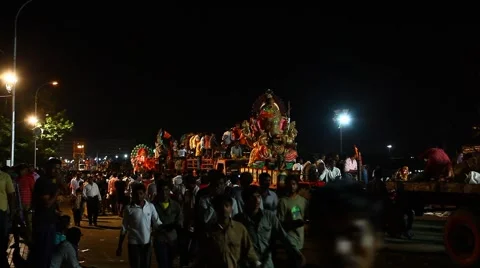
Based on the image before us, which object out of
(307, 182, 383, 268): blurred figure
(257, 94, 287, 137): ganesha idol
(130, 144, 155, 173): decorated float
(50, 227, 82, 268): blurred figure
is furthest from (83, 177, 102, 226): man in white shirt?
(130, 144, 155, 173): decorated float

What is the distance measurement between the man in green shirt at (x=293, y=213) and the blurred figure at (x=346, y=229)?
465 centimetres

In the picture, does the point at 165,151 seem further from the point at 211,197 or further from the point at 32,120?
the point at 211,197

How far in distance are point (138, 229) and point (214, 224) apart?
288 cm

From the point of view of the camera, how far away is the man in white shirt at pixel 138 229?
27.2 feet

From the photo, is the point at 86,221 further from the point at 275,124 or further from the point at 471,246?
the point at 471,246

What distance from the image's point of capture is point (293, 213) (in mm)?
7820

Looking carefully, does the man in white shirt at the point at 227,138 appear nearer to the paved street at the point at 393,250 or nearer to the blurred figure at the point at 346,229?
the paved street at the point at 393,250

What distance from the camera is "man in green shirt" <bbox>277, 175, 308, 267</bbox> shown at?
7.64m

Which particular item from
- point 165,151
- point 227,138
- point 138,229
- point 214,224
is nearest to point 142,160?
point 165,151

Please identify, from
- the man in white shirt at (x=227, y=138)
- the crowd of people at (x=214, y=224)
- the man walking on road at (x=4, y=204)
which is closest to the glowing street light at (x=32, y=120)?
the man in white shirt at (x=227, y=138)

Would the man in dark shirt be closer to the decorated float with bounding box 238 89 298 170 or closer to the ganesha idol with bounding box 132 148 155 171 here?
the decorated float with bounding box 238 89 298 170

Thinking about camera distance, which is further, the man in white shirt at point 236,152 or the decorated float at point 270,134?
the man in white shirt at point 236,152

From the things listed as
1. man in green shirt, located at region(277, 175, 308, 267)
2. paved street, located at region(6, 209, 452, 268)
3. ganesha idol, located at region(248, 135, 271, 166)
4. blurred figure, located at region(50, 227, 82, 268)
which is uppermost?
ganesha idol, located at region(248, 135, 271, 166)

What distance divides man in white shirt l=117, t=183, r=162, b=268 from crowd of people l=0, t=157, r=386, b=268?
0.01 m
